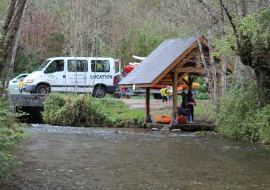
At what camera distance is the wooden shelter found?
1928 centimetres

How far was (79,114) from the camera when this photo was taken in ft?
72.0

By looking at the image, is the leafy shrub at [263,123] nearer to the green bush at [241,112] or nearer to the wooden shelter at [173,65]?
the green bush at [241,112]

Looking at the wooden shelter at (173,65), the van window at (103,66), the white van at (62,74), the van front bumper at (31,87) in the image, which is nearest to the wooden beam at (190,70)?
the wooden shelter at (173,65)

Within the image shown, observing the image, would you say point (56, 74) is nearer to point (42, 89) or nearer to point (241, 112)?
point (42, 89)

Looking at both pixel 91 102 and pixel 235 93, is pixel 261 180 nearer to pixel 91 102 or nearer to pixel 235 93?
pixel 235 93

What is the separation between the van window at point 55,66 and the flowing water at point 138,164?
9.99 meters

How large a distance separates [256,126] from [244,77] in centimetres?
225

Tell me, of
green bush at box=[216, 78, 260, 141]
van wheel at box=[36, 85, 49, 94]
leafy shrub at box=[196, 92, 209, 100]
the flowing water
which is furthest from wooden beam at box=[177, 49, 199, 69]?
leafy shrub at box=[196, 92, 209, 100]

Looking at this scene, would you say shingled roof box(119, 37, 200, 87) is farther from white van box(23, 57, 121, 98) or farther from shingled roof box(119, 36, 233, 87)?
white van box(23, 57, 121, 98)

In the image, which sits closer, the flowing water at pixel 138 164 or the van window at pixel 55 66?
the flowing water at pixel 138 164

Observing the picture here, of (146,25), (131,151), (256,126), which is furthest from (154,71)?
(146,25)

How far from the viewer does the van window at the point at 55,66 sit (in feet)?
85.2

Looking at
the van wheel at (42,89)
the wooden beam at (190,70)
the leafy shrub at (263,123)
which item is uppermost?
the wooden beam at (190,70)

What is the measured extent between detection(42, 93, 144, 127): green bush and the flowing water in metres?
5.15
